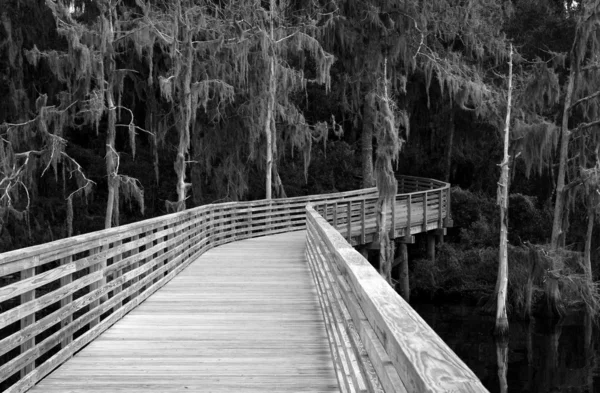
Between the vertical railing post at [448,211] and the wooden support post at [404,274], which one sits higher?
the vertical railing post at [448,211]

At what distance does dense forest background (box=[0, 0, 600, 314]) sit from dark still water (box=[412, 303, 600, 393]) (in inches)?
57.5

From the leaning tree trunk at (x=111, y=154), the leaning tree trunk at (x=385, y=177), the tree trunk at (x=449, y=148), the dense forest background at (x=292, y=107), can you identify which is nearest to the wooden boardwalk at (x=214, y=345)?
the leaning tree trunk at (x=385, y=177)

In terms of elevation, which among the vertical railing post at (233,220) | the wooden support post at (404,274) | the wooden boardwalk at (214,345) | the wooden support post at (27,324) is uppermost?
the vertical railing post at (233,220)

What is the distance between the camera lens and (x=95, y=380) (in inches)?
204

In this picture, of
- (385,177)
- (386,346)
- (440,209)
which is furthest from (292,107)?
(386,346)

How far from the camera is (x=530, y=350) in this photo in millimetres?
19578

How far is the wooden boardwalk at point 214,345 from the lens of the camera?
5141 millimetres

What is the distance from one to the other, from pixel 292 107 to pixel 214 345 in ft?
63.7

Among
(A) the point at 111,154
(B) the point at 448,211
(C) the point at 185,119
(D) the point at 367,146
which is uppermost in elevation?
(C) the point at 185,119

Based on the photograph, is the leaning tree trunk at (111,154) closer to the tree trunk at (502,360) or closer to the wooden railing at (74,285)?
the wooden railing at (74,285)

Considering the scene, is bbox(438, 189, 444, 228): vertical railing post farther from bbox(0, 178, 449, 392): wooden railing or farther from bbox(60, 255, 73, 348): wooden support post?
bbox(60, 255, 73, 348): wooden support post

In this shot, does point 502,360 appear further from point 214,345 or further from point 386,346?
point 386,346

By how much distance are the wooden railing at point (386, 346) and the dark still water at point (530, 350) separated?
1208cm

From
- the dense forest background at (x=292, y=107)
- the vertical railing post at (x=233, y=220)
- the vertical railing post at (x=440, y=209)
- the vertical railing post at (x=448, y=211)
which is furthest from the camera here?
the vertical railing post at (x=448, y=211)
